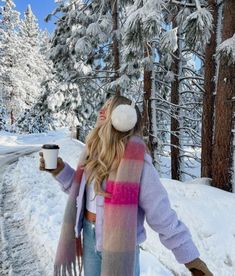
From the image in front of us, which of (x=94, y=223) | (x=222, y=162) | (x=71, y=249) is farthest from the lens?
(x=222, y=162)

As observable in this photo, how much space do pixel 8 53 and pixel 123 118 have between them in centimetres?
3626

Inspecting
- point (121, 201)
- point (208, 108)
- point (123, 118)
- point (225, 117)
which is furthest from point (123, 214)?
point (208, 108)

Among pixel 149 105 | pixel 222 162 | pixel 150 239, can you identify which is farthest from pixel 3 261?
pixel 149 105

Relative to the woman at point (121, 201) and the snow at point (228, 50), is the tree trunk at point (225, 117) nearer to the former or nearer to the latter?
the snow at point (228, 50)

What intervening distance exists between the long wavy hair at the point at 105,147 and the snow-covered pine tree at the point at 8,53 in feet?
109

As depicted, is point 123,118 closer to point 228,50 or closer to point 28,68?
point 228,50

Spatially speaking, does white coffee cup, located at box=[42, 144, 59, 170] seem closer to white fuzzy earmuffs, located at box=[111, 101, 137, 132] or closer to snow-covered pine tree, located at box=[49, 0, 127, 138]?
white fuzzy earmuffs, located at box=[111, 101, 137, 132]

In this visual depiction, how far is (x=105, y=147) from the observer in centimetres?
213

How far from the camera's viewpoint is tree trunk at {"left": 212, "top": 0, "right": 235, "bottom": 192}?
237 inches

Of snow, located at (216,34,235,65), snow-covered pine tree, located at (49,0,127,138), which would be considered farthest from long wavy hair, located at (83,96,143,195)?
snow-covered pine tree, located at (49,0,127,138)

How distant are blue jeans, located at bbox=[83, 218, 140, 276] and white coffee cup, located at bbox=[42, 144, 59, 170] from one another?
0.45 meters

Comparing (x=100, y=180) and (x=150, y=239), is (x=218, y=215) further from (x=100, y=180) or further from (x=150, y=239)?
(x=100, y=180)

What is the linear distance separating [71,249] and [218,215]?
3.34 meters

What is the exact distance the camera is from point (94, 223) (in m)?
2.23
